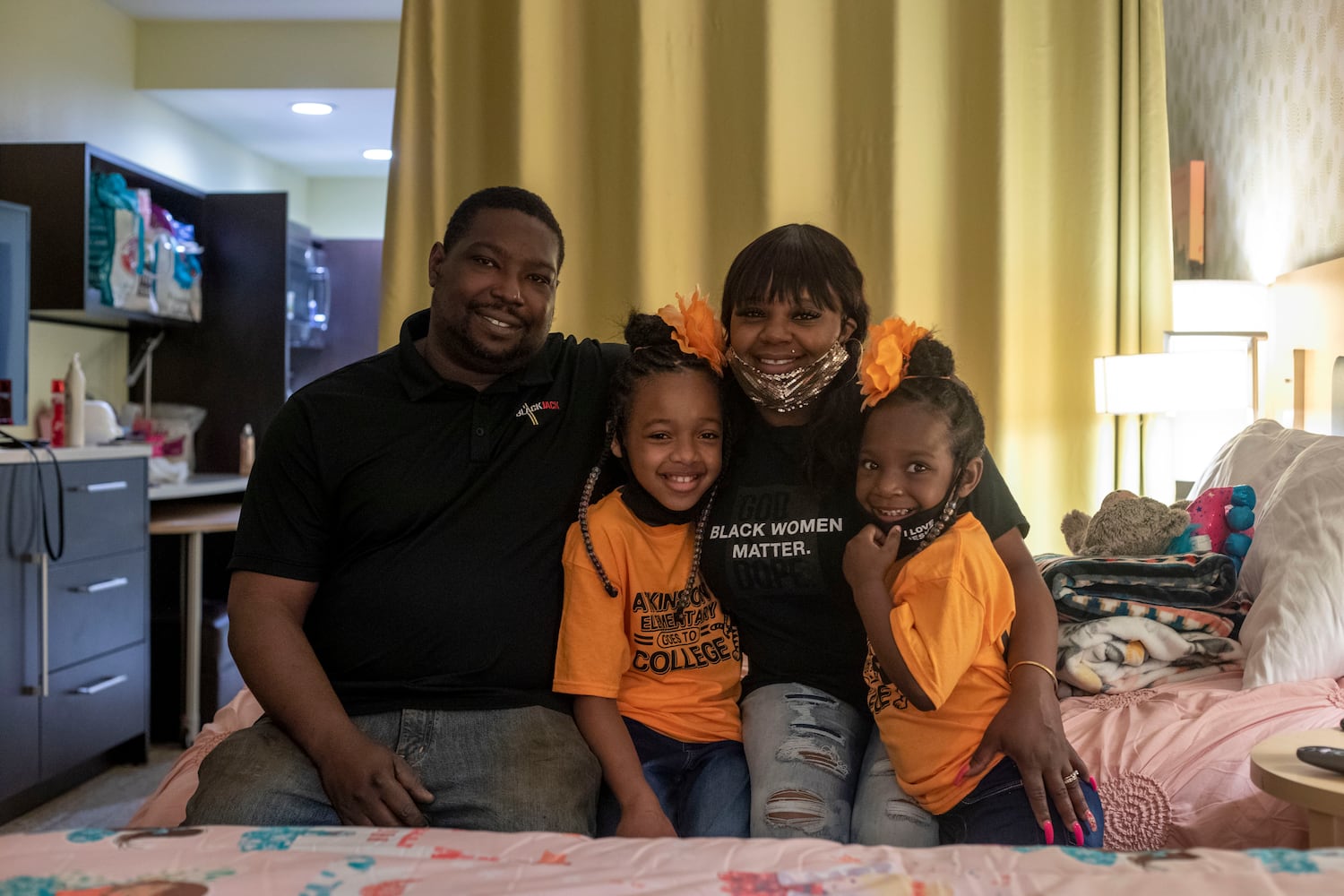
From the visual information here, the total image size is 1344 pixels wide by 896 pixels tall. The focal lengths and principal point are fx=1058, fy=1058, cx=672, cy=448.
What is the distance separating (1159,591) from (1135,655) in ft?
0.39

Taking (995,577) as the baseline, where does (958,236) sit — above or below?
above

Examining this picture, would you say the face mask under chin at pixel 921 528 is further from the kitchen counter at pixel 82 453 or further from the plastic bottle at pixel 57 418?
the plastic bottle at pixel 57 418

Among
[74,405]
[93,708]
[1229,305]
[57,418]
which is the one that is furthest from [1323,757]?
[57,418]

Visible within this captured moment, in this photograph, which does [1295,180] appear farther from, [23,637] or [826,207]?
[23,637]

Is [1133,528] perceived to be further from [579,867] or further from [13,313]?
[13,313]

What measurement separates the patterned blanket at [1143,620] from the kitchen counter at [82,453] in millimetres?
2395

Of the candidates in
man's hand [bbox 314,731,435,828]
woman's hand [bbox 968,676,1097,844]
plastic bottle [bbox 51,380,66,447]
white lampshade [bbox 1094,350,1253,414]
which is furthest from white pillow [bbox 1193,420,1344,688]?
plastic bottle [bbox 51,380,66,447]

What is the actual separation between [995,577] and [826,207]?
206 cm

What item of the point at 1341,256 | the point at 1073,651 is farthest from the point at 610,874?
the point at 1341,256

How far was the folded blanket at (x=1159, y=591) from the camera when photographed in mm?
1720

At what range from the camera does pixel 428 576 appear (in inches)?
61.1

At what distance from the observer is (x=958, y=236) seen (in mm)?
3232

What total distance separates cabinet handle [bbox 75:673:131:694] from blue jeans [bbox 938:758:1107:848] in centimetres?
243

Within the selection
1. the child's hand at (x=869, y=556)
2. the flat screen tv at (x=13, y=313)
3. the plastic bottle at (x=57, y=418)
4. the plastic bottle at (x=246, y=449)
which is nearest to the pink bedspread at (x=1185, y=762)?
the child's hand at (x=869, y=556)
